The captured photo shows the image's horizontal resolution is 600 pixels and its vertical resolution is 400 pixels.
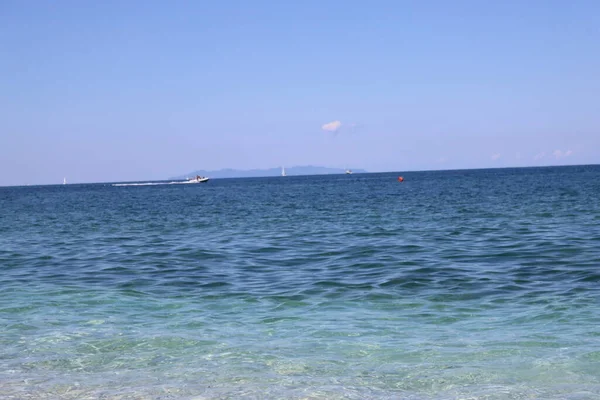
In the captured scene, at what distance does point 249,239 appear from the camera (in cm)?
3272

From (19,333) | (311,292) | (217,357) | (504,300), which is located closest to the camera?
(217,357)

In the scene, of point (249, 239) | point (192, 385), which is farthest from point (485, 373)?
point (249, 239)

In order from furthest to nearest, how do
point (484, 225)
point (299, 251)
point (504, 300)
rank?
point (484, 225) < point (299, 251) < point (504, 300)

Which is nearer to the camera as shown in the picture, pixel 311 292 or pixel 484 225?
pixel 311 292

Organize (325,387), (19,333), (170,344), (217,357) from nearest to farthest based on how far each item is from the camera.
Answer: (325,387) < (217,357) < (170,344) < (19,333)

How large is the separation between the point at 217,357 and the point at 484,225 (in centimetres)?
2683

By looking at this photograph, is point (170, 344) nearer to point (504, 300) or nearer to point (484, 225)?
point (504, 300)

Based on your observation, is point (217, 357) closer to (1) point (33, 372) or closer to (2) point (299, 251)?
(1) point (33, 372)

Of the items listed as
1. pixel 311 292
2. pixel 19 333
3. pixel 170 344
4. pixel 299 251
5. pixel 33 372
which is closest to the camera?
pixel 33 372

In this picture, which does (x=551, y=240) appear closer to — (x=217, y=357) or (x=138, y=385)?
(x=217, y=357)

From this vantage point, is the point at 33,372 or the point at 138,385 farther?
the point at 33,372

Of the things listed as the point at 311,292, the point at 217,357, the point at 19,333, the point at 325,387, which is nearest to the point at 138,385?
the point at 217,357

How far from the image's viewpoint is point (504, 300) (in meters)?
15.0

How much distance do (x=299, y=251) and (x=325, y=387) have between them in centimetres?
1723
